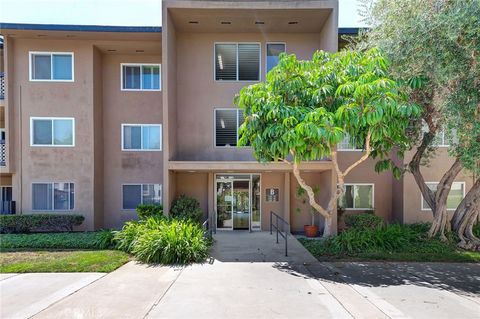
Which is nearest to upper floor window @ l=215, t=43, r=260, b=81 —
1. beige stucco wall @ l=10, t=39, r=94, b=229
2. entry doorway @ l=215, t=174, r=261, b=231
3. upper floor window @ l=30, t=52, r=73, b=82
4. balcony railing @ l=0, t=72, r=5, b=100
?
entry doorway @ l=215, t=174, r=261, b=231

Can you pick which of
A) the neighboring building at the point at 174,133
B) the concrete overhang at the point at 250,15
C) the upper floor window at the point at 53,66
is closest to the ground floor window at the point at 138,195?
the neighboring building at the point at 174,133

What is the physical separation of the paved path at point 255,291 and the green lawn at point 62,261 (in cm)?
44

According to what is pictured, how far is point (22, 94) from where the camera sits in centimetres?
1464

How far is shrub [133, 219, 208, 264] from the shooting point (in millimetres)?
→ 9352

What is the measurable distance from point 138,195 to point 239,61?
7762 mm

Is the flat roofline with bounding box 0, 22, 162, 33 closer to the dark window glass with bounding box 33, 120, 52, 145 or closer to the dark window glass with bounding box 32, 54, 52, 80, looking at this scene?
the dark window glass with bounding box 32, 54, 52, 80

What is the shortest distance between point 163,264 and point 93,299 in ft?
9.24

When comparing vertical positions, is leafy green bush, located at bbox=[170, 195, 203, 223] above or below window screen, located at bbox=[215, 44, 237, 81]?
below

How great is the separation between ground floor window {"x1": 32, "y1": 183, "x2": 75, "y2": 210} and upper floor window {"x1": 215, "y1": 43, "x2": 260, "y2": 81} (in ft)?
27.7

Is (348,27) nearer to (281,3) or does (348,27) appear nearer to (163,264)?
(281,3)

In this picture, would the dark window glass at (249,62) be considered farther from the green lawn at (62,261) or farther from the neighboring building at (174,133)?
the green lawn at (62,261)

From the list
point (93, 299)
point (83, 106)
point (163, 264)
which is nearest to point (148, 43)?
point (83, 106)

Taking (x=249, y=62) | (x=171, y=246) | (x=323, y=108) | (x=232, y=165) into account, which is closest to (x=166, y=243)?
(x=171, y=246)

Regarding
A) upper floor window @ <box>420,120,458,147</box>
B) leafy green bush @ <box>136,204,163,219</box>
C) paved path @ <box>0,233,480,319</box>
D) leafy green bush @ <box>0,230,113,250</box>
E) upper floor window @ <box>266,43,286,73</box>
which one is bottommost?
leafy green bush @ <box>0,230,113,250</box>
